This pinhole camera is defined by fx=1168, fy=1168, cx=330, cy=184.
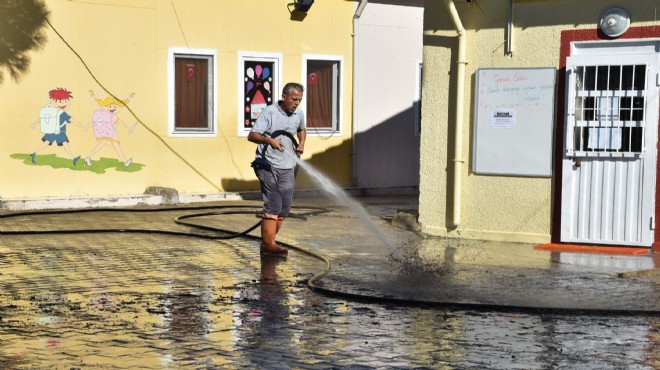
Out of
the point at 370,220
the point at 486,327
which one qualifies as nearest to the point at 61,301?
the point at 486,327

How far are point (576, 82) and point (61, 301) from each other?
271 inches

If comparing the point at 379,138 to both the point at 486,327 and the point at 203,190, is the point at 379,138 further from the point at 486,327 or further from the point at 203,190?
the point at 486,327

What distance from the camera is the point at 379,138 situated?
2225 centimetres

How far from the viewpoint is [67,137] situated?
18.0 metres

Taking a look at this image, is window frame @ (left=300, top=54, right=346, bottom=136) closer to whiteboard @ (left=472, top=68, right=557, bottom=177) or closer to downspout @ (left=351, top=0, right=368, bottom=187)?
downspout @ (left=351, top=0, right=368, bottom=187)

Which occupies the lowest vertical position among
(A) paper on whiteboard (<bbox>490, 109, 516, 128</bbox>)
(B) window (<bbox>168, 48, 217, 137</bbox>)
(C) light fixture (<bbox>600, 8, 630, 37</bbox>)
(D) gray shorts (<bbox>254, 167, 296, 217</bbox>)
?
(D) gray shorts (<bbox>254, 167, 296, 217</bbox>)

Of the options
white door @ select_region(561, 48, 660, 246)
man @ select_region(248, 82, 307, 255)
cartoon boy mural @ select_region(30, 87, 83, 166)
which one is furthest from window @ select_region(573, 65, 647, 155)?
cartoon boy mural @ select_region(30, 87, 83, 166)

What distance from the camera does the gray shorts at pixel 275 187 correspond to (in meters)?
12.4

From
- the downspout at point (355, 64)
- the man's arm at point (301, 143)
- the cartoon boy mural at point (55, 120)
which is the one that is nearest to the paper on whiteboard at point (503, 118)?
the man's arm at point (301, 143)

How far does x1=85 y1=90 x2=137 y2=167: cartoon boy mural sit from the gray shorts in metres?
6.59

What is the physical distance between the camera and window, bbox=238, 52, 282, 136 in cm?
2012

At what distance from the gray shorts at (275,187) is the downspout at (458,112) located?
2731mm

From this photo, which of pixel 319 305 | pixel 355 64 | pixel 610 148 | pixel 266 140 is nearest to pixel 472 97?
pixel 610 148

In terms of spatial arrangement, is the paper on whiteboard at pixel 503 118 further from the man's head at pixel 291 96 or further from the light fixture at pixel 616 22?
the man's head at pixel 291 96
